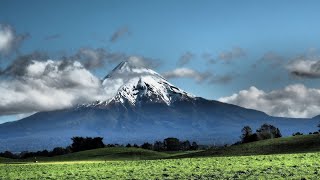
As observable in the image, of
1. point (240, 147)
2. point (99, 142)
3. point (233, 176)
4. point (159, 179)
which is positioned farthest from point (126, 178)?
point (99, 142)

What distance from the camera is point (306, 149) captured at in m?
96.2

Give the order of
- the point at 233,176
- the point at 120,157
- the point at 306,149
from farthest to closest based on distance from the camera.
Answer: the point at 120,157 < the point at 306,149 < the point at 233,176

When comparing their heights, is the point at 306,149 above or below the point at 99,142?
below

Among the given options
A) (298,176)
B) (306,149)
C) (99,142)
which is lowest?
(298,176)

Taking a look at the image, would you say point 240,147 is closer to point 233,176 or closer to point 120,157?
point 120,157

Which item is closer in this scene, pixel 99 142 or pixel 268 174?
pixel 268 174

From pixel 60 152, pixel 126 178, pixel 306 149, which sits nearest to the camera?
pixel 126 178

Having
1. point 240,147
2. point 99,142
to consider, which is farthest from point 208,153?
point 99,142

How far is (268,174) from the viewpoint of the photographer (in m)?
42.0

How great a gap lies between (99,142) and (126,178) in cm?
14386

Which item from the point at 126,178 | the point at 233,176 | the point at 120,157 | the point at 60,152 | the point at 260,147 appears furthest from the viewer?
the point at 60,152

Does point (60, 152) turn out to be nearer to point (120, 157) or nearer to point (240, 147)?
point (120, 157)

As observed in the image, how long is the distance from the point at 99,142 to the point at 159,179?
5802 inches

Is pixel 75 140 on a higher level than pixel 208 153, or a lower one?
higher
